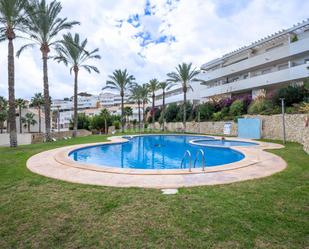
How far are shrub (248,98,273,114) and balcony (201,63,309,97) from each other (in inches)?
129

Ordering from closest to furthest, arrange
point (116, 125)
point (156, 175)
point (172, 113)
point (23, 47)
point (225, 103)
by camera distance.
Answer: point (156, 175)
point (23, 47)
point (225, 103)
point (172, 113)
point (116, 125)

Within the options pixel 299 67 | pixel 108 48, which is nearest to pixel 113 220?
pixel 299 67

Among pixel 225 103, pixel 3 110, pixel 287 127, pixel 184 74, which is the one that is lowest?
pixel 287 127

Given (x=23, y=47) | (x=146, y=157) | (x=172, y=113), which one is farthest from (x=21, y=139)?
(x=172, y=113)

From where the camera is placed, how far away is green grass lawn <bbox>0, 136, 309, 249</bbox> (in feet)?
9.77

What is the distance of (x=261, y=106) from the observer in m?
20.8

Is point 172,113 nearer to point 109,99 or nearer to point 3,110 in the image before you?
point 3,110

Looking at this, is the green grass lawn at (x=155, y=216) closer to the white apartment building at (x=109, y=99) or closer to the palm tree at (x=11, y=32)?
the palm tree at (x=11, y=32)

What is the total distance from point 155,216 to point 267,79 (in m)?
24.6

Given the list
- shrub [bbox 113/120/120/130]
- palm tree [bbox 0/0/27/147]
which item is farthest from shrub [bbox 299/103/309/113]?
shrub [bbox 113/120/120/130]

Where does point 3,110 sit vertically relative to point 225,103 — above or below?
above

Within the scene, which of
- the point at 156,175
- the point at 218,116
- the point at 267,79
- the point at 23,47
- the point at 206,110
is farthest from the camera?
the point at 206,110

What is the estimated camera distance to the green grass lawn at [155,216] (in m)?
2.98

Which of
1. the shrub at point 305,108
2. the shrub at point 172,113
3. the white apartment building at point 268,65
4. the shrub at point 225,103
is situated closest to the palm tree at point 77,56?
the shrub at point 172,113
